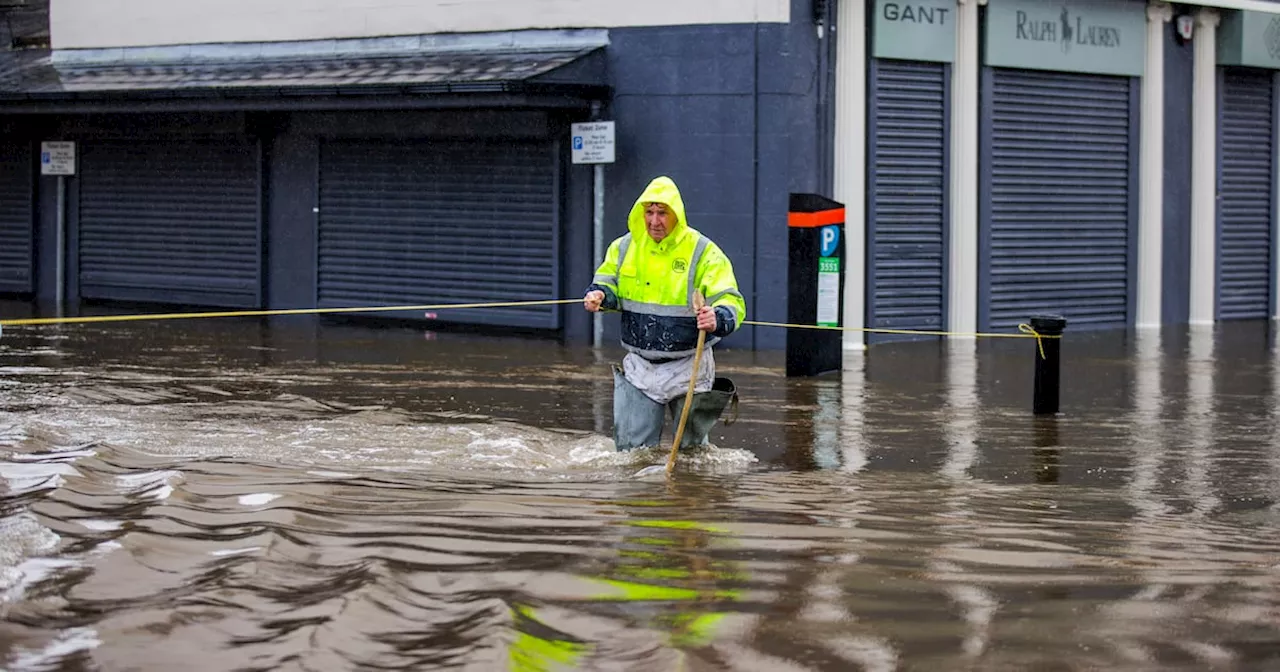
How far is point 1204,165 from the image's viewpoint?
2241 cm

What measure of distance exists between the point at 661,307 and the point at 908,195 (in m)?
9.93

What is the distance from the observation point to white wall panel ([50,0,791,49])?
60.7 feet

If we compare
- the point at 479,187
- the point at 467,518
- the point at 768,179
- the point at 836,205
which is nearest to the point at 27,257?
the point at 479,187

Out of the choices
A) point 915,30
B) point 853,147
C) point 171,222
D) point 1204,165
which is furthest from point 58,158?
point 1204,165

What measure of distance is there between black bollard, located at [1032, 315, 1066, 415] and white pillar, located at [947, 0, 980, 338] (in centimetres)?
Result: 679

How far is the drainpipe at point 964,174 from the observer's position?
19.8 meters

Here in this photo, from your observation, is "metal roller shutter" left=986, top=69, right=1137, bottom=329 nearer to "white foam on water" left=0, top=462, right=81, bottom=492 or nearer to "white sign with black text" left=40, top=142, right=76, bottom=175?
"white sign with black text" left=40, top=142, right=76, bottom=175

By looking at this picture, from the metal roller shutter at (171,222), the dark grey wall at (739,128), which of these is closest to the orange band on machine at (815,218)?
the dark grey wall at (739,128)

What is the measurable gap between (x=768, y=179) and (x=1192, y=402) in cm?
548

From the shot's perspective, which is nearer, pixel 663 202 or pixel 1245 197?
pixel 663 202

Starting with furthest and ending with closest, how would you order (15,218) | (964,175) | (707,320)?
(15,218) < (964,175) < (707,320)

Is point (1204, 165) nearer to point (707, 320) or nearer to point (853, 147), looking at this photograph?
point (853, 147)

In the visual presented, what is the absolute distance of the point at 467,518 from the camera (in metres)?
8.05

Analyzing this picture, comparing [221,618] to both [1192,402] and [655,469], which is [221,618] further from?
[1192,402]
